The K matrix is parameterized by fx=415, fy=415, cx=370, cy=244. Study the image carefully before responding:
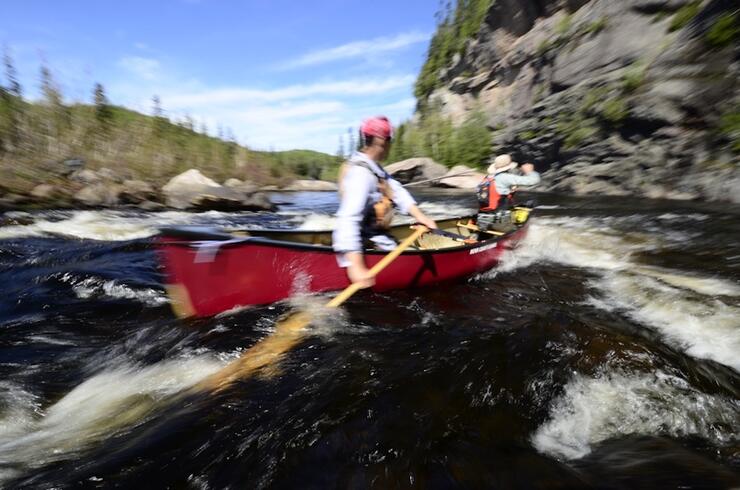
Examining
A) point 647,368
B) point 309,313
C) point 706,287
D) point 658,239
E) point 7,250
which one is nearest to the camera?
point 647,368

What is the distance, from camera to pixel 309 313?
4375 millimetres

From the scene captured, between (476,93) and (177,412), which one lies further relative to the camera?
(476,93)

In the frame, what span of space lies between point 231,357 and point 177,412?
868mm

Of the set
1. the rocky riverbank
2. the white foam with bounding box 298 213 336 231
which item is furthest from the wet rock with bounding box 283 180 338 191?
the white foam with bounding box 298 213 336 231

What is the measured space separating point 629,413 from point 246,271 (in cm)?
334

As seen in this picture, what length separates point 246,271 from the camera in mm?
4109

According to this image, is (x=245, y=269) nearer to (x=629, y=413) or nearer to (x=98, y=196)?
(x=629, y=413)

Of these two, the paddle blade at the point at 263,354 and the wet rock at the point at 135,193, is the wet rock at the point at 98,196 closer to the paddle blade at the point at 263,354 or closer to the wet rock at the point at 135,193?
the wet rock at the point at 135,193

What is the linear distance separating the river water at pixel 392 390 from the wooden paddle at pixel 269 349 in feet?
0.35

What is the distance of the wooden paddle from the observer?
3.25 metres

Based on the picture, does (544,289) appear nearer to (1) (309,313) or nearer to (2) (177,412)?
(1) (309,313)

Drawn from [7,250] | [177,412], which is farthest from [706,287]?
[7,250]

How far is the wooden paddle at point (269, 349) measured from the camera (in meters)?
3.25

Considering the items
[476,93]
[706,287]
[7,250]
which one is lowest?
[706,287]
